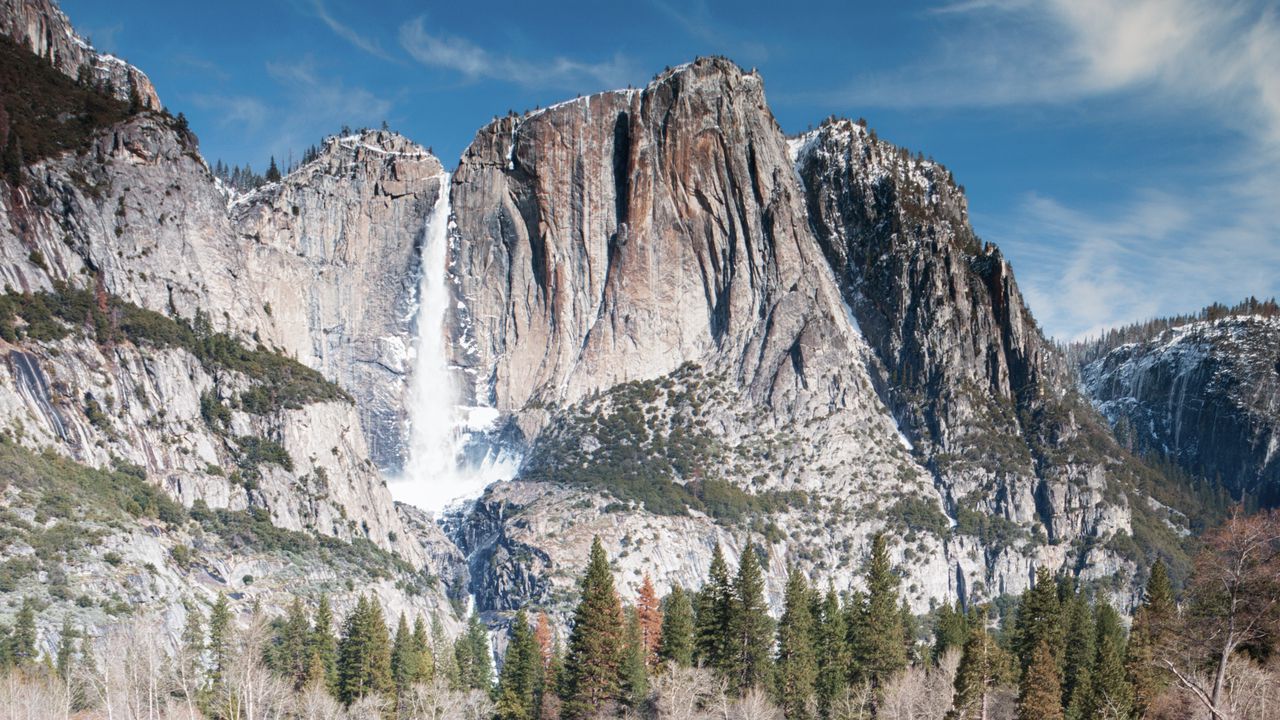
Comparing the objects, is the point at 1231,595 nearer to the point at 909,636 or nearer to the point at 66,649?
the point at 909,636

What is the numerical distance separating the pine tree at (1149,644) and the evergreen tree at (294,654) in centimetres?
6273

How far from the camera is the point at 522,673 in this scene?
10231cm

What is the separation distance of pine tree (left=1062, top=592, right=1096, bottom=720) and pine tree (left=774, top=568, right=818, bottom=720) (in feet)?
60.2

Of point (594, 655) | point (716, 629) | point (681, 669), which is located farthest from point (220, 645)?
point (716, 629)

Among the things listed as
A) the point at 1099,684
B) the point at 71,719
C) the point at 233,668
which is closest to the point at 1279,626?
the point at 1099,684

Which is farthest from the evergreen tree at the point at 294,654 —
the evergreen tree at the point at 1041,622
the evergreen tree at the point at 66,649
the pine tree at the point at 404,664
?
the evergreen tree at the point at 1041,622

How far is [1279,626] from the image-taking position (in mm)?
51188

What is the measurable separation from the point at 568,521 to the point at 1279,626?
5334 inches

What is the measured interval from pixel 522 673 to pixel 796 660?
24443 millimetres

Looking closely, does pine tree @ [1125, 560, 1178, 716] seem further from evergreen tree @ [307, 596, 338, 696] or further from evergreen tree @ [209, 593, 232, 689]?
evergreen tree @ [209, 593, 232, 689]

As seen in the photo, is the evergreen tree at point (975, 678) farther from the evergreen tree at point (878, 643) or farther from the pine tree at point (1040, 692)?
the evergreen tree at point (878, 643)

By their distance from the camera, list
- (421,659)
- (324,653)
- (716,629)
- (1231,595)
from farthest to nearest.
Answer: (421,659)
(324,653)
(716,629)
(1231,595)

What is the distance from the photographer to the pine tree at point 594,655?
83.1 metres

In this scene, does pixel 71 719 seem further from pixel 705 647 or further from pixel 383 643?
pixel 705 647
